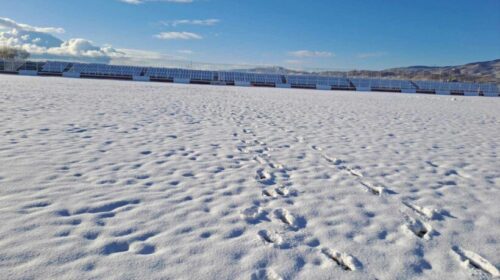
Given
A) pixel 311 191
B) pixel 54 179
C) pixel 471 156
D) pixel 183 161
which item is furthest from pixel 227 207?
pixel 471 156

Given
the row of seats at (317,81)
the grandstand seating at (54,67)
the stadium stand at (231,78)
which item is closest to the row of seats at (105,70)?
the stadium stand at (231,78)

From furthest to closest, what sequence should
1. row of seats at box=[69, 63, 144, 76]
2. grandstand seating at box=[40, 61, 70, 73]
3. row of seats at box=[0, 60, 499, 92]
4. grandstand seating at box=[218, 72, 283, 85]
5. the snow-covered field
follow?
grandstand seating at box=[218, 72, 283, 85] < row of seats at box=[0, 60, 499, 92] < row of seats at box=[69, 63, 144, 76] < grandstand seating at box=[40, 61, 70, 73] < the snow-covered field

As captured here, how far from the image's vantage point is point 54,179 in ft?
15.3

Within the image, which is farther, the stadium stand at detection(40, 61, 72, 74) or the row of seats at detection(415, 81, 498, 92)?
the row of seats at detection(415, 81, 498, 92)

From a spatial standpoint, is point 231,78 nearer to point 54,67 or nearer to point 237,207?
point 54,67

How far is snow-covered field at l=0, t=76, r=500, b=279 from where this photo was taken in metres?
2.97

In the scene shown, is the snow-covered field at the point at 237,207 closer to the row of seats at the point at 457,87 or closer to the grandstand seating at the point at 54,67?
the grandstand seating at the point at 54,67

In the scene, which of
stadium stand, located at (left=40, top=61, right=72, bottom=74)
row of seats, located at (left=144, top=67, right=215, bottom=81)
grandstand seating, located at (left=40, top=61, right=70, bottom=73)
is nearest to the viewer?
stadium stand, located at (left=40, top=61, right=72, bottom=74)

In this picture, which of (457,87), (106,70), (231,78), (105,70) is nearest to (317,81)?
(231,78)

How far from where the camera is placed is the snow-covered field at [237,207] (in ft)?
9.74

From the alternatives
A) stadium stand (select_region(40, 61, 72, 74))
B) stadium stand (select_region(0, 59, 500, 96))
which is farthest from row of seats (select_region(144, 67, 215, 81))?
stadium stand (select_region(40, 61, 72, 74))

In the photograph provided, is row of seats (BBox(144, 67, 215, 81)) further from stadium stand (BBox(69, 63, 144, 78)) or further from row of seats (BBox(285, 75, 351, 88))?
row of seats (BBox(285, 75, 351, 88))

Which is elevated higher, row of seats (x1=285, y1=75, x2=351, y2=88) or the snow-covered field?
row of seats (x1=285, y1=75, x2=351, y2=88)

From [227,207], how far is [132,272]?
1.58 meters
